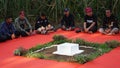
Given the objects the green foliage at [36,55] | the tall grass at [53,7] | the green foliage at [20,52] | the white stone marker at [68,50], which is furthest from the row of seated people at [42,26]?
the white stone marker at [68,50]

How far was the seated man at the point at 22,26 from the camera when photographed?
743cm

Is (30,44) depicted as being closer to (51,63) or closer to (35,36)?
(35,36)

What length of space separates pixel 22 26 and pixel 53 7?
1993mm

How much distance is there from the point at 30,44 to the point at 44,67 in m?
1.87

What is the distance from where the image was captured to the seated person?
696 centimetres

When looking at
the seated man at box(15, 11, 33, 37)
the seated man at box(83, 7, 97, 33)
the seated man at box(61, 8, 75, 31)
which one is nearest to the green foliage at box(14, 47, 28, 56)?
the seated man at box(15, 11, 33, 37)

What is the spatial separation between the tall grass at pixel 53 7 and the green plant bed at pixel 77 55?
248 cm

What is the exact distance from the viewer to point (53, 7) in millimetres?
9305

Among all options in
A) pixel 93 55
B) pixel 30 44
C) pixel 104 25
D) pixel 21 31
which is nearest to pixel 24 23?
pixel 21 31

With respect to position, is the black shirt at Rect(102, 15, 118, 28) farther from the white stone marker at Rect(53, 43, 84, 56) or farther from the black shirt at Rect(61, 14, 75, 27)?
the white stone marker at Rect(53, 43, 84, 56)

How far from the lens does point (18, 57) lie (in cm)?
536

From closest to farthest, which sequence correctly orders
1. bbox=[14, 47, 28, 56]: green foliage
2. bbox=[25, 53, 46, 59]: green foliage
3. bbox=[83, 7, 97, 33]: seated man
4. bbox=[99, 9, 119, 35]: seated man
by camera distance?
1. bbox=[25, 53, 46, 59]: green foliage
2. bbox=[14, 47, 28, 56]: green foliage
3. bbox=[99, 9, 119, 35]: seated man
4. bbox=[83, 7, 97, 33]: seated man

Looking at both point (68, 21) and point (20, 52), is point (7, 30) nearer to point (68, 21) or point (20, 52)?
point (20, 52)

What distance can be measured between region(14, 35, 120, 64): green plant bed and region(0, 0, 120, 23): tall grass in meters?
2.48
